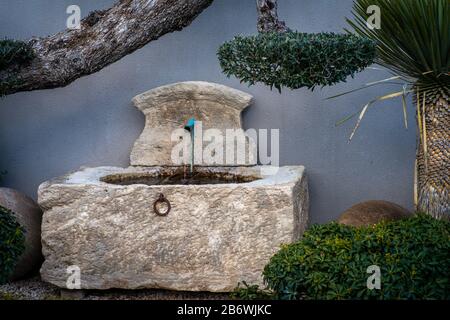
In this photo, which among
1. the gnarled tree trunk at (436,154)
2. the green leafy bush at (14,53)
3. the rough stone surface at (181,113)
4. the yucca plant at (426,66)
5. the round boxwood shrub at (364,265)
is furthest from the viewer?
the rough stone surface at (181,113)

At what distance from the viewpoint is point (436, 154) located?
14.4ft

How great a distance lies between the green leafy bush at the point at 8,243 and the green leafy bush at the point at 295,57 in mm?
1389

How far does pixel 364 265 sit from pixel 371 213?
1811 mm

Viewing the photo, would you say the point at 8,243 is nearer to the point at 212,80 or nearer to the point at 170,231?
the point at 170,231

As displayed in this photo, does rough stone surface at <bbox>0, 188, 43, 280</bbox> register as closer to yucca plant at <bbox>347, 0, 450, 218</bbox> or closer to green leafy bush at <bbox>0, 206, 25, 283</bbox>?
green leafy bush at <bbox>0, 206, 25, 283</bbox>

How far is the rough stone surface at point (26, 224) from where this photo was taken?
5008mm

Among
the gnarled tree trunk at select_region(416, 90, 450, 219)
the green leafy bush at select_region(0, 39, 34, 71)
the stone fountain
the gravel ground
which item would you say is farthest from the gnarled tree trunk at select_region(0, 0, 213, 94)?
the gnarled tree trunk at select_region(416, 90, 450, 219)

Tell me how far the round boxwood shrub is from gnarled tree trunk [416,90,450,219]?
757mm

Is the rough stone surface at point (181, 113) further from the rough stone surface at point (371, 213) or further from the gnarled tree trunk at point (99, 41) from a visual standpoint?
the rough stone surface at point (371, 213)

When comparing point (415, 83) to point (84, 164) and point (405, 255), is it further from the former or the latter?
point (84, 164)

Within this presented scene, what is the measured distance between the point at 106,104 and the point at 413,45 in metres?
2.43

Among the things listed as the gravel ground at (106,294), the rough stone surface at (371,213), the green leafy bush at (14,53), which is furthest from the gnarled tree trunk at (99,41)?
the rough stone surface at (371,213)

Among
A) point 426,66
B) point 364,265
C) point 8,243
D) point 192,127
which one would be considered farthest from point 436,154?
point 8,243

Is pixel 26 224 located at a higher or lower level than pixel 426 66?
lower
